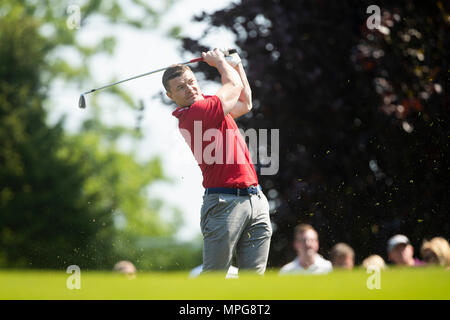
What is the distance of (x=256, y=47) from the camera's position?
5996 mm

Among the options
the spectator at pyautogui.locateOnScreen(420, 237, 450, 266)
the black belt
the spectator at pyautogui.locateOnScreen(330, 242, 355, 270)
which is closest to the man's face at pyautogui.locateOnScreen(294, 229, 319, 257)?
the spectator at pyautogui.locateOnScreen(330, 242, 355, 270)

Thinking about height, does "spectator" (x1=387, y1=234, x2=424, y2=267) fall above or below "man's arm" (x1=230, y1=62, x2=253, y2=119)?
below

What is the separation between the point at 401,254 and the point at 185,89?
2.40 metres

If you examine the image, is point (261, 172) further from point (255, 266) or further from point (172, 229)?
point (172, 229)

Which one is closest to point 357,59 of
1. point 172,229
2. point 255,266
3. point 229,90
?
→ point 229,90

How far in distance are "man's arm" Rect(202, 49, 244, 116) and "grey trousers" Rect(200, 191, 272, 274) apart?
526 millimetres

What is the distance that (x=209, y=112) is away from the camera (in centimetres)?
371

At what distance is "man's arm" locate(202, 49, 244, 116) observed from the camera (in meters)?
3.78

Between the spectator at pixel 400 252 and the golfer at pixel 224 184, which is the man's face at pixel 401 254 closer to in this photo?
the spectator at pixel 400 252

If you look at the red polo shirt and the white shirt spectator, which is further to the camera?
the white shirt spectator

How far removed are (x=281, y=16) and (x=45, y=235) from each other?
442 inches

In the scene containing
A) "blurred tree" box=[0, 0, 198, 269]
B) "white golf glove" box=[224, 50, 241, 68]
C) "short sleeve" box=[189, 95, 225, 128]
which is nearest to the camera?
"short sleeve" box=[189, 95, 225, 128]

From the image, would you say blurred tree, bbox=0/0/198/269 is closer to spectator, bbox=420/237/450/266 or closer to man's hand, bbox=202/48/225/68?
spectator, bbox=420/237/450/266

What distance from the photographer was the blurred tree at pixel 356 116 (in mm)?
5488
